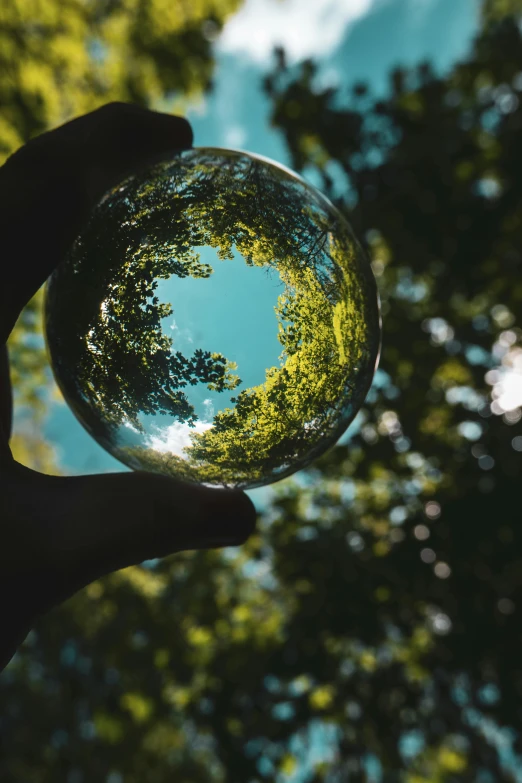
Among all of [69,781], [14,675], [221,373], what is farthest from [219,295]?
[14,675]

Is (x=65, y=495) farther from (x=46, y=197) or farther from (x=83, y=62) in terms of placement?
(x=83, y=62)

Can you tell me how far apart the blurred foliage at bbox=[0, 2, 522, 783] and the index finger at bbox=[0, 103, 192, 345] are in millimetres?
4307

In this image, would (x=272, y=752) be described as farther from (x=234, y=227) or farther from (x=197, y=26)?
(x=197, y=26)

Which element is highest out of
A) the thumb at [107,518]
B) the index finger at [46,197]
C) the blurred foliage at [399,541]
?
the index finger at [46,197]

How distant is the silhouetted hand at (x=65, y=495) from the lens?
1.69 meters

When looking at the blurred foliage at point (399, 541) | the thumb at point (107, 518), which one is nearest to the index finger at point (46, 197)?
the thumb at point (107, 518)

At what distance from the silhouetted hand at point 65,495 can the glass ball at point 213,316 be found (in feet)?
0.40

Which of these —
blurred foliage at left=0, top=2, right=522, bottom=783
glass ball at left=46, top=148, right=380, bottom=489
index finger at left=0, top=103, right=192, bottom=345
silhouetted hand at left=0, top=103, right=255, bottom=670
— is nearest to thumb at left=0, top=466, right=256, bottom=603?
silhouetted hand at left=0, top=103, right=255, bottom=670

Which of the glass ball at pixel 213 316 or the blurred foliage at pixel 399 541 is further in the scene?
the blurred foliage at pixel 399 541

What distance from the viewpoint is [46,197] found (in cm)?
195

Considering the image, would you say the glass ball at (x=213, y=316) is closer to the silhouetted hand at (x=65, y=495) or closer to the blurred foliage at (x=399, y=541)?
the silhouetted hand at (x=65, y=495)

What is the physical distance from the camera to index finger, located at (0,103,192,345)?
6.26 feet

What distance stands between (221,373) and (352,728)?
5.52 meters

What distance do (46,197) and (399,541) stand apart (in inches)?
186
